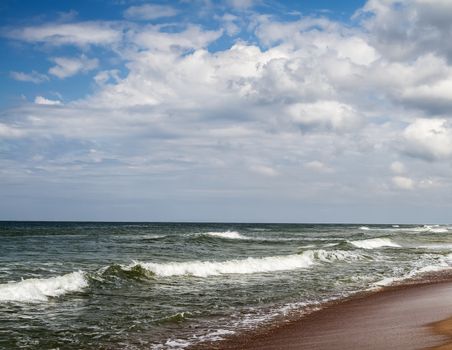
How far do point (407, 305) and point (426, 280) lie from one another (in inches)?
244

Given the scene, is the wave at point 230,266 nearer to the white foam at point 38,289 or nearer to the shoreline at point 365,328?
the white foam at point 38,289

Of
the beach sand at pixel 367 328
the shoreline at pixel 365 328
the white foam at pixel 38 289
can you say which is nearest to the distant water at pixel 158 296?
the white foam at pixel 38 289

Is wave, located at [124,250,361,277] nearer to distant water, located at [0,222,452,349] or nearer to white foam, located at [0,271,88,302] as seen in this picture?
distant water, located at [0,222,452,349]

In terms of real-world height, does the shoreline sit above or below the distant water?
above

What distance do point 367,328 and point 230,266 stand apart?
11807mm

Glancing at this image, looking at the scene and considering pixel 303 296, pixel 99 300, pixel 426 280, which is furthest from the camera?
pixel 426 280

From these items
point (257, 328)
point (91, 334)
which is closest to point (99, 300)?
point (91, 334)

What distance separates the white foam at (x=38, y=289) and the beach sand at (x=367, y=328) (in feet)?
22.3

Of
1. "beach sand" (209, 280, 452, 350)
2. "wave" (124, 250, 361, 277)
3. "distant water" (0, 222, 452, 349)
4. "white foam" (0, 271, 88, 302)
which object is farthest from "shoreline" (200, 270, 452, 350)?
"wave" (124, 250, 361, 277)

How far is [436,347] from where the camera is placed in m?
6.82

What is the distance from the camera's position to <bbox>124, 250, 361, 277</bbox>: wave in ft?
61.2

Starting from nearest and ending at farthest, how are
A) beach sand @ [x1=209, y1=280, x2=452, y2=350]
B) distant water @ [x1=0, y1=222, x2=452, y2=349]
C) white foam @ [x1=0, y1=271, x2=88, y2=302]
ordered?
beach sand @ [x1=209, y1=280, x2=452, y2=350], distant water @ [x1=0, y1=222, x2=452, y2=349], white foam @ [x1=0, y1=271, x2=88, y2=302]

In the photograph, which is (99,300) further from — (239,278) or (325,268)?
(325,268)

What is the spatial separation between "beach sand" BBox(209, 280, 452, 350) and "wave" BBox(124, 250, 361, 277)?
764 centimetres
